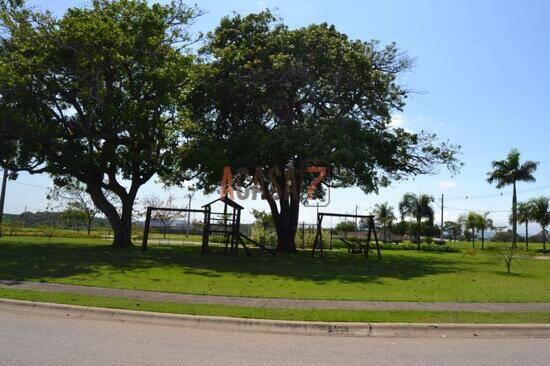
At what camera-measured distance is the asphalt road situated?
6609 millimetres

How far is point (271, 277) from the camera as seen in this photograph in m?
16.5

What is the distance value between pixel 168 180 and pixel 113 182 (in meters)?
3.87

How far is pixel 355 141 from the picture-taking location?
78.5 ft

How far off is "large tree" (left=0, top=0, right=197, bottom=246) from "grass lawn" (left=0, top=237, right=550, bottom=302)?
17.7ft

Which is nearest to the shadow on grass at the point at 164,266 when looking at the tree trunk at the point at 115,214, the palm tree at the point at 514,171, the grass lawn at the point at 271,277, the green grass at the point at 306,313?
the grass lawn at the point at 271,277

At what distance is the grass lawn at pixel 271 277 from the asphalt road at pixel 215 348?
12.8 ft

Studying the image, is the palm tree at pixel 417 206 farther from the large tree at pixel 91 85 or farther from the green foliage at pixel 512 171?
the large tree at pixel 91 85

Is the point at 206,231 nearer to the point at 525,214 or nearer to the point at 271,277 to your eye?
the point at 271,277

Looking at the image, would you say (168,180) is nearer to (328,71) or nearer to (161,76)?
(161,76)

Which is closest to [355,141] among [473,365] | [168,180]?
[168,180]

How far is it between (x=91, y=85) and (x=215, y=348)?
64.5ft

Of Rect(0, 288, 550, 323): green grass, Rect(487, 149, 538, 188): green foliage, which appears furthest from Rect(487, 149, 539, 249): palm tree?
Rect(0, 288, 550, 323): green grass

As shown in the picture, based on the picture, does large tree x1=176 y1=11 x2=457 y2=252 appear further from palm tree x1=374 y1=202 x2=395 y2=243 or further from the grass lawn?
palm tree x1=374 y1=202 x2=395 y2=243

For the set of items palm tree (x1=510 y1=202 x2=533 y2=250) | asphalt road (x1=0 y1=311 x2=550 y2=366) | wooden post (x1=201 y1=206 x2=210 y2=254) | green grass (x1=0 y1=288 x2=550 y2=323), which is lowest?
asphalt road (x1=0 y1=311 x2=550 y2=366)
